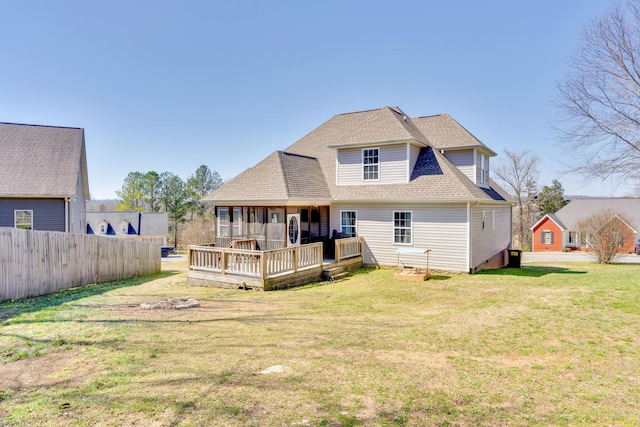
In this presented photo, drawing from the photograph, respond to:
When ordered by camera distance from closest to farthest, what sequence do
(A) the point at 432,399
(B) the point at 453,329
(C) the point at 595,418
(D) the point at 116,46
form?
(C) the point at 595,418 → (A) the point at 432,399 → (B) the point at 453,329 → (D) the point at 116,46

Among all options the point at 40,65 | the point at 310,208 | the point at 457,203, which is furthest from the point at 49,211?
the point at 457,203

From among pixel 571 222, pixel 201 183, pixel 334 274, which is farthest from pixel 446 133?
pixel 201 183

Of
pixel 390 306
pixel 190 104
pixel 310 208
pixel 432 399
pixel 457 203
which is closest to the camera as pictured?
pixel 432 399

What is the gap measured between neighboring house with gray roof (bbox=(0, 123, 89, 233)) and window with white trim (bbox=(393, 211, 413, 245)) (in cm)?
1621

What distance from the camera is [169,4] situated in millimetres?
13797

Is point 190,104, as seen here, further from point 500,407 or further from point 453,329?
point 500,407

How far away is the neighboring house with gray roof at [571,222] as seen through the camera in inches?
1684

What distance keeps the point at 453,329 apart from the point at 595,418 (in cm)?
323

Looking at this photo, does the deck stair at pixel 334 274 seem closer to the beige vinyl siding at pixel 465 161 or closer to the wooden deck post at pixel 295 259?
the wooden deck post at pixel 295 259

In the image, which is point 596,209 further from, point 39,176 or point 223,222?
point 39,176

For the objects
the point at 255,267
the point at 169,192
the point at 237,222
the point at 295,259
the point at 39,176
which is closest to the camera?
the point at 255,267

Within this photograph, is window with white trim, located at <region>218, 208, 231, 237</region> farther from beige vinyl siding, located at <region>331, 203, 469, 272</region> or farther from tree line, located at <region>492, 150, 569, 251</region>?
tree line, located at <region>492, 150, 569, 251</region>

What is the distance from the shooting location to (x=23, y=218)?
57.4 feet

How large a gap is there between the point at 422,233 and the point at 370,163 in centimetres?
408
